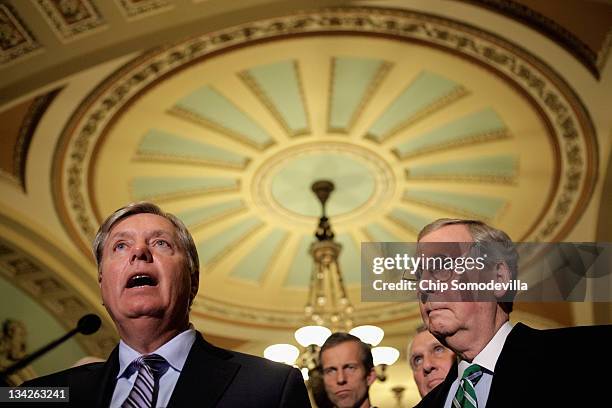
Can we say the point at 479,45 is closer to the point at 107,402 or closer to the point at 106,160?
the point at 106,160

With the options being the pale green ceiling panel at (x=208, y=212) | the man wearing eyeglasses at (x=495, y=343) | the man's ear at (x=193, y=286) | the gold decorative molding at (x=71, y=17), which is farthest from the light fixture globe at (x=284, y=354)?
the man's ear at (x=193, y=286)

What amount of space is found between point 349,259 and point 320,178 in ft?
5.59

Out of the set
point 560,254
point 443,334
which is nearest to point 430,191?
point 560,254

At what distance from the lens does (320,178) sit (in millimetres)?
7211

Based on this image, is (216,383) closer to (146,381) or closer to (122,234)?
(146,381)

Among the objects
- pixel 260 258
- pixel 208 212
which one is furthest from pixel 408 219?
pixel 208 212

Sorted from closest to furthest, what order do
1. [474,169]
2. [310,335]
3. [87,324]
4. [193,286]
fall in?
[193,286], [87,324], [310,335], [474,169]

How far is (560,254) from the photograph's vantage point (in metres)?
2.63

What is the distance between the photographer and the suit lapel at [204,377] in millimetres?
1604

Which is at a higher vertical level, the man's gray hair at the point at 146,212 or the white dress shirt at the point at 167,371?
the man's gray hair at the point at 146,212

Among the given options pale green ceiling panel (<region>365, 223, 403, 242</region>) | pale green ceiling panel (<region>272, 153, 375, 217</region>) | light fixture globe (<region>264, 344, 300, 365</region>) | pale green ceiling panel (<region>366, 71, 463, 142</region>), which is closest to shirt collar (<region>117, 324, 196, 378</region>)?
light fixture globe (<region>264, 344, 300, 365</region>)

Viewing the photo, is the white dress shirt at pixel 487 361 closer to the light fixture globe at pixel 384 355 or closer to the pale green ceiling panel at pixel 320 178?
the light fixture globe at pixel 384 355

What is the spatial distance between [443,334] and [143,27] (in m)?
3.72

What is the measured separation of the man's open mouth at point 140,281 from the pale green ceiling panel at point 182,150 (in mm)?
4731
